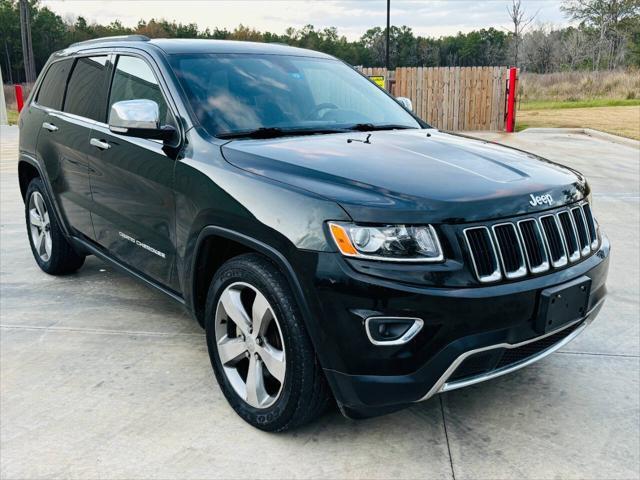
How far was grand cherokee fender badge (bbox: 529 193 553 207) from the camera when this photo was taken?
2.65 metres

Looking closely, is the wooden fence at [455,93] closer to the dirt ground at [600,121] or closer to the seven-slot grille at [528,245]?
the dirt ground at [600,121]

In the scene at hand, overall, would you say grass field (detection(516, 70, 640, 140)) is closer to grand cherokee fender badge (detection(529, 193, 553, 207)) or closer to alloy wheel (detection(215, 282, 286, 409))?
grand cherokee fender badge (detection(529, 193, 553, 207))

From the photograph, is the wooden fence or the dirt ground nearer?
the dirt ground

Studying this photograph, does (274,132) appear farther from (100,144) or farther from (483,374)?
(483,374)

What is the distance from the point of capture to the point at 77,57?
4625 mm

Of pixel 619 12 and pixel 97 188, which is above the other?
pixel 619 12

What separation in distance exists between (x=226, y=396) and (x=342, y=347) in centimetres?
91

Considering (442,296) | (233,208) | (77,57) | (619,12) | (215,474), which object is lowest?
(215,474)

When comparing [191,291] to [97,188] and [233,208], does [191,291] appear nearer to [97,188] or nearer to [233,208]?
[233,208]

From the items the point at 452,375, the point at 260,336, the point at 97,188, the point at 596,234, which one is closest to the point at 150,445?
the point at 260,336

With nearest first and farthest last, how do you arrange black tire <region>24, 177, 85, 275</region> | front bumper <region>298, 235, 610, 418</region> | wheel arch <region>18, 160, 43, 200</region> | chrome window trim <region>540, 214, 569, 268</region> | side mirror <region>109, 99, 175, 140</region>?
1. front bumper <region>298, 235, 610, 418</region>
2. chrome window trim <region>540, 214, 569, 268</region>
3. side mirror <region>109, 99, 175, 140</region>
4. black tire <region>24, 177, 85, 275</region>
5. wheel arch <region>18, 160, 43, 200</region>

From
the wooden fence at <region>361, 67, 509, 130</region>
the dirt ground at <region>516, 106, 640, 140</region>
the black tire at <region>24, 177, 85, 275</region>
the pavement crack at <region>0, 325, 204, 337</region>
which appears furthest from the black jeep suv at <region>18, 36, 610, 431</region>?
the wooden fence at <region>361, 67, 509, 130</region>

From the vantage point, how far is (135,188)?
3.57 meters

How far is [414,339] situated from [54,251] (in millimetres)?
3633
